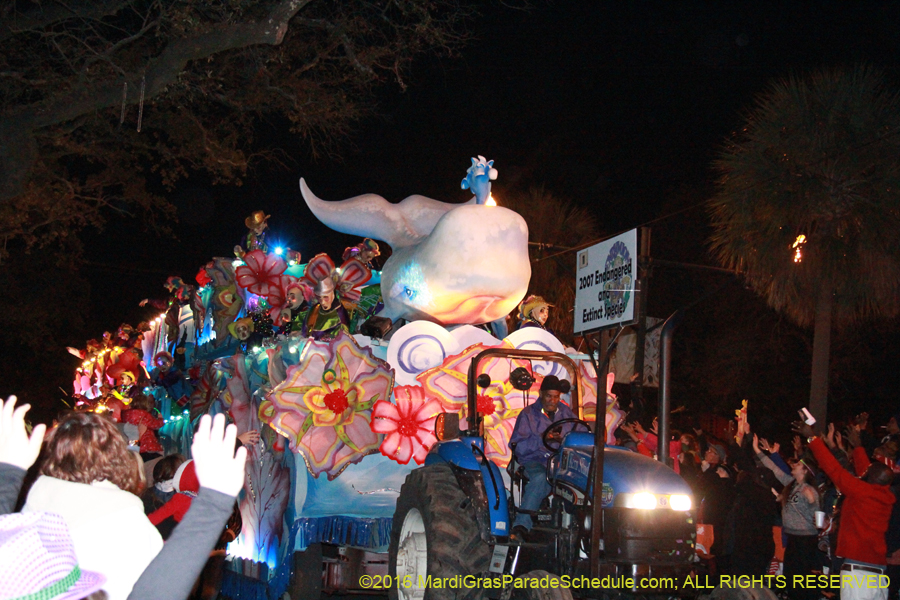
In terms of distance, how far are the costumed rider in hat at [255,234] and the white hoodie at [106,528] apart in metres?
9.41

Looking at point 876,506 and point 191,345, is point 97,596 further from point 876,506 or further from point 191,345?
point 191,345

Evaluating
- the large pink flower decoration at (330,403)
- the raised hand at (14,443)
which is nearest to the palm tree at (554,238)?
the large pink flower decoration at (330,403)

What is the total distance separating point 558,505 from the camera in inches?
224

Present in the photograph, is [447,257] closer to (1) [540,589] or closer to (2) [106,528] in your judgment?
(1) [540,589]

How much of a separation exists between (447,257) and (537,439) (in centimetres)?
258

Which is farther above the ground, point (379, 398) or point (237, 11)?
point (237, 11)

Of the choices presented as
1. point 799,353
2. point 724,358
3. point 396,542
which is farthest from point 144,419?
point 799,353

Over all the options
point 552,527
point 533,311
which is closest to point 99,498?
point 552,527

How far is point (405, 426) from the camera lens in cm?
779

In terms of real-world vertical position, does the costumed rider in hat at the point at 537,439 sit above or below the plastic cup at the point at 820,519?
above

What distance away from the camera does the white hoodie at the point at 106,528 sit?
2465 millimetres

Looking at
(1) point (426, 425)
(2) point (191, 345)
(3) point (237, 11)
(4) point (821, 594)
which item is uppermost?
(3) point (237, 11)

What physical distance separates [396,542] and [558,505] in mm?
1498

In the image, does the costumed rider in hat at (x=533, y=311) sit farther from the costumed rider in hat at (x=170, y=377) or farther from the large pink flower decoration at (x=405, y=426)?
the costumed rider in hat at (x=170, y=377)
